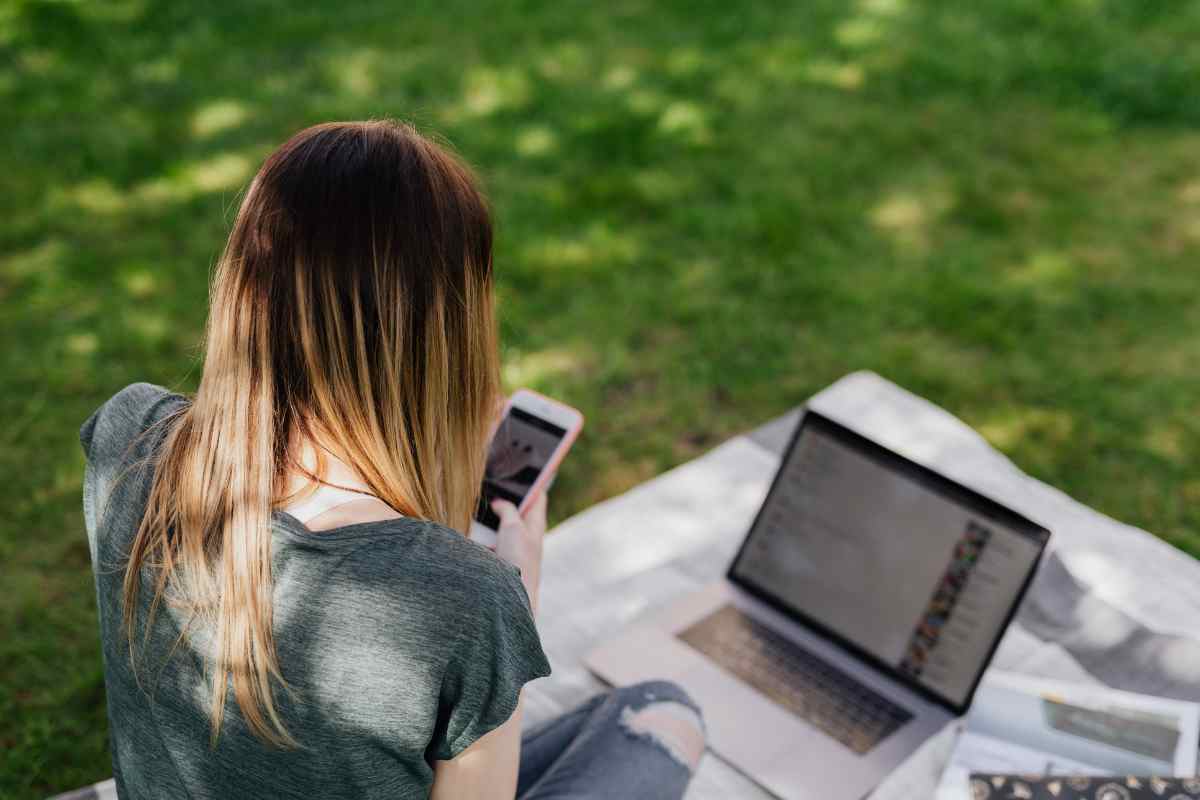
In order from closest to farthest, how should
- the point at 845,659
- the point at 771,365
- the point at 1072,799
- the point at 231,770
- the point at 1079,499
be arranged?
the point at 231,770, the point at 1072,799, the point at 845,659, the point at 1079,499, the point at 771,365

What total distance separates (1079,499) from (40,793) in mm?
2450

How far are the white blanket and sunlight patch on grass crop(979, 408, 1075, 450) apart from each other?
0.32m

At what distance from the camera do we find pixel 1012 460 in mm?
3100

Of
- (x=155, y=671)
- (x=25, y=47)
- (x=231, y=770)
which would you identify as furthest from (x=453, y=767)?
(x=25, y=47)

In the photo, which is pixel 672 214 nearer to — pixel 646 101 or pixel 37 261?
pixel 646 101

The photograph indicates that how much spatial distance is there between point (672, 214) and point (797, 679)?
2144 millimetres

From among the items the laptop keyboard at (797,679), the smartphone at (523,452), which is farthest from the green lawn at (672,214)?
the smartphone at (523,452)

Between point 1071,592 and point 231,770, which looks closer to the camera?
point 231,770

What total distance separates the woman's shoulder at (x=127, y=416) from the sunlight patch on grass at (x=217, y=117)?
2.94m

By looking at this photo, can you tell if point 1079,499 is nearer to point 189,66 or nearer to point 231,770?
point 231,770

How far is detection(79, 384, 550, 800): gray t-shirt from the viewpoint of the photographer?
1268 millimetres

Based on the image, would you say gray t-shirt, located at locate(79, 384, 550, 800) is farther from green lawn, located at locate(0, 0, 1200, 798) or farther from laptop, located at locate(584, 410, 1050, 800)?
green lawn, located at locate(0, 0, 1200, 798)

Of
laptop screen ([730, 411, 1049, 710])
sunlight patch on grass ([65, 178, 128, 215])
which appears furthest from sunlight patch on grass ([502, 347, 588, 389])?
sunlight patch on grass ([65, 178, 128, 215])

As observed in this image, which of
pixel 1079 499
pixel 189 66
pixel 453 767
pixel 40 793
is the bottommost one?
pixel 40 793
